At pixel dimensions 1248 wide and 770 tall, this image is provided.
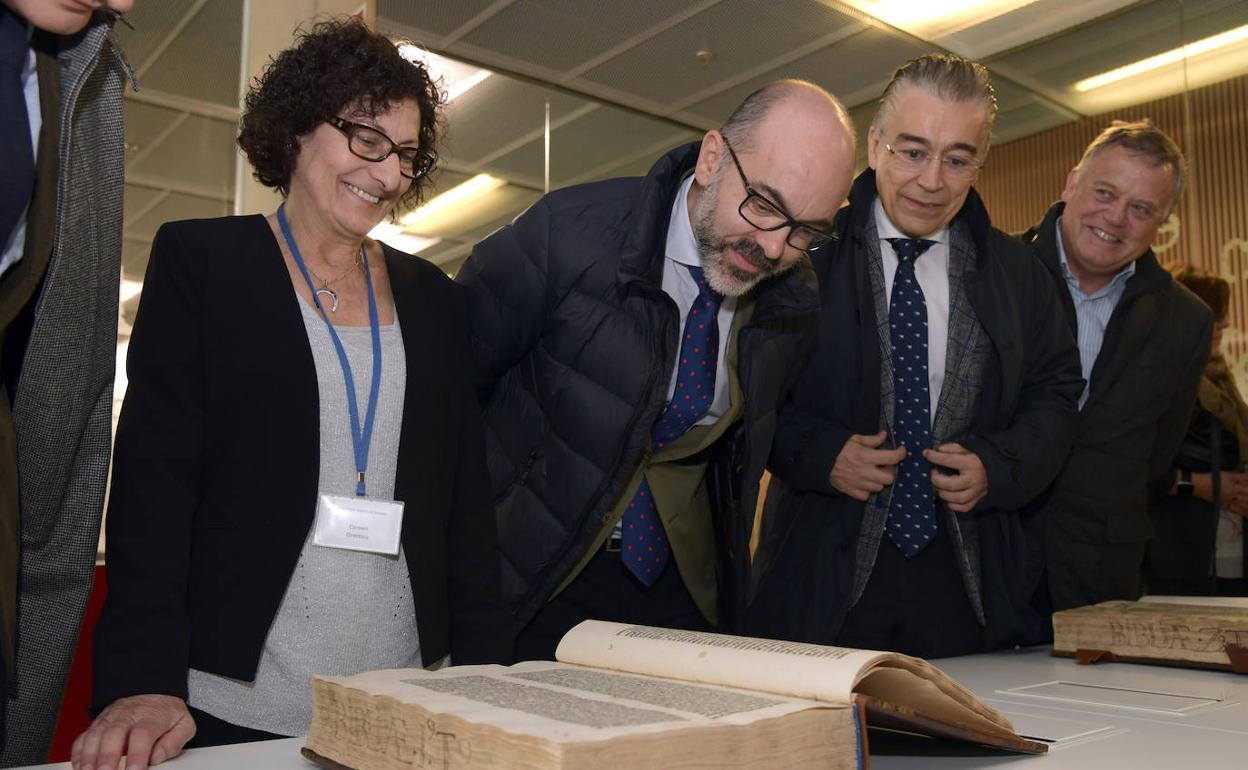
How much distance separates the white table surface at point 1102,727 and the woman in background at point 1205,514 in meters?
2.02

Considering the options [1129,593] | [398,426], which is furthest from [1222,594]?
[398,426]

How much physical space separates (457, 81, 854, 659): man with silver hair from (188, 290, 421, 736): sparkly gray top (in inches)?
13.2

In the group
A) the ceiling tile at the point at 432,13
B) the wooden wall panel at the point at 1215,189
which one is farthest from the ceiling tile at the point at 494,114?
the wooden wall panel at the point at 1215,189

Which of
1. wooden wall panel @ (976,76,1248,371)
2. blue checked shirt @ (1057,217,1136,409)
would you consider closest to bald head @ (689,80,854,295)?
blue checked shirt @ (1057,217,1136,409)

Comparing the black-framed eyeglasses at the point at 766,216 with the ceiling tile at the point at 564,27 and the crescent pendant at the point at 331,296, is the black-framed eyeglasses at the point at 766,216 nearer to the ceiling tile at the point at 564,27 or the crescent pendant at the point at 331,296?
the crescent pendant at the point at 331,296

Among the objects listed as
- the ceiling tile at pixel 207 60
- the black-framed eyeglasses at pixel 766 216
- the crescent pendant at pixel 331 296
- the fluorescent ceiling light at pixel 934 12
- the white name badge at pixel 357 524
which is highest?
the fluorescent ceiling light at pixel 934 12

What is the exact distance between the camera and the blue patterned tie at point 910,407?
203 centimetres

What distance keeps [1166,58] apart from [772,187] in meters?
4.38

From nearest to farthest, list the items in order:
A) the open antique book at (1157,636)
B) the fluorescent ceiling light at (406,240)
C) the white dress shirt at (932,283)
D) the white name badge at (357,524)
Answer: the white name badge at (357,524), the open antique book at (1157,636), the white dress shirt at (932,283), the fluorescent ceiling light at (406,240)

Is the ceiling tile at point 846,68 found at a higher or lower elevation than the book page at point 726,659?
higher

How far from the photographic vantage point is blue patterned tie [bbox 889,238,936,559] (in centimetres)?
203

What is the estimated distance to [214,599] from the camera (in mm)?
1291

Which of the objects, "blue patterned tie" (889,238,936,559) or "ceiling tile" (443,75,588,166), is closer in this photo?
→ "blue patterned tie" (889,238,936,559)

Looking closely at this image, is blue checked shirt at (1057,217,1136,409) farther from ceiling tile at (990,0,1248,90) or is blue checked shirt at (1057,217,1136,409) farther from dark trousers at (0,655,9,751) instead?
ceiling tile at (990,0,1248,90)
